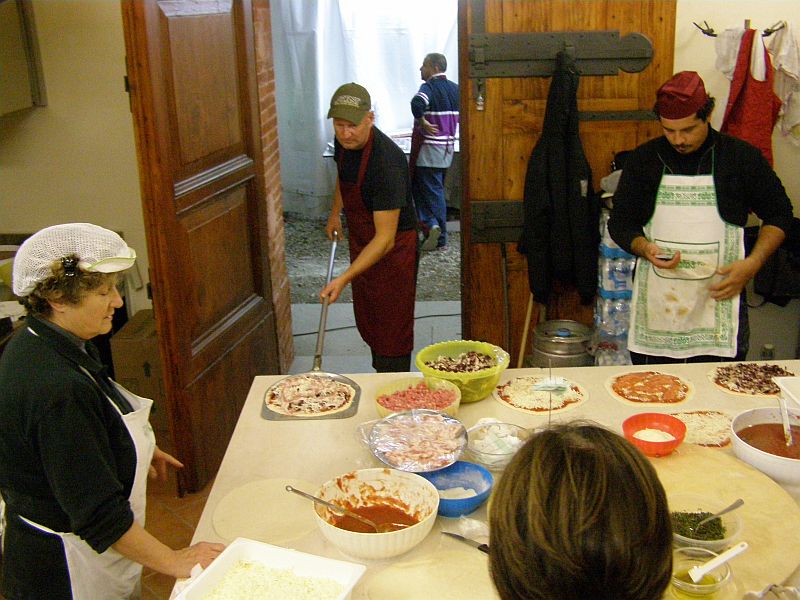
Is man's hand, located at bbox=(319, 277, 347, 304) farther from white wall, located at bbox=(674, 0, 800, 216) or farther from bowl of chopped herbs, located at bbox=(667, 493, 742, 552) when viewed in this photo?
white wall, located at bbox=(674, 0, 800, 216)

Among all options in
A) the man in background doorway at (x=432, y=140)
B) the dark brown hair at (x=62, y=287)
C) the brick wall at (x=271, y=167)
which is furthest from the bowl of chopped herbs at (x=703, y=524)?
the man in background doorway at (x=432, y=140)

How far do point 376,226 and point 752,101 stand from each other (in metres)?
1.84

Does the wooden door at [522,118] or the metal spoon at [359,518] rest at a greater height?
the wooden door at [522,118]

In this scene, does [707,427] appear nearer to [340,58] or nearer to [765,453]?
[765,453]

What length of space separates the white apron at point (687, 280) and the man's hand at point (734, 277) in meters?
0.05

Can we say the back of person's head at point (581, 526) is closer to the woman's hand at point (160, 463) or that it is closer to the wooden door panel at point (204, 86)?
the woman's hand at point (160, 463)

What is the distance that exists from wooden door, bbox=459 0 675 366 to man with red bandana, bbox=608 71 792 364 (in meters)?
0.84

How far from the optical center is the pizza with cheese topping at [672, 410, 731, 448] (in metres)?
2.43

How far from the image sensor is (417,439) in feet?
7.77

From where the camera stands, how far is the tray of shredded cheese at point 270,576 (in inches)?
69.3

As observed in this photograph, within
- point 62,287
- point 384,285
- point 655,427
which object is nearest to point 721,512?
point 655,427

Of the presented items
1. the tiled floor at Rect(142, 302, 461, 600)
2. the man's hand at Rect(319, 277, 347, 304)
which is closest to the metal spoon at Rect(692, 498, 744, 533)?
the man's hand at Rect(319, 277, 347, 304)

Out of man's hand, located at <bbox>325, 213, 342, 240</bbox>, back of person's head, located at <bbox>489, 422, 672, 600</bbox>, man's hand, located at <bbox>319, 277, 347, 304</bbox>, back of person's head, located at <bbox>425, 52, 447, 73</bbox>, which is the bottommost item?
man's hand, located at <bbox>319, 277, 347, 304</bbox>

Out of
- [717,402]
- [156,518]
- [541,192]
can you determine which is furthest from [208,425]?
[717,402]
